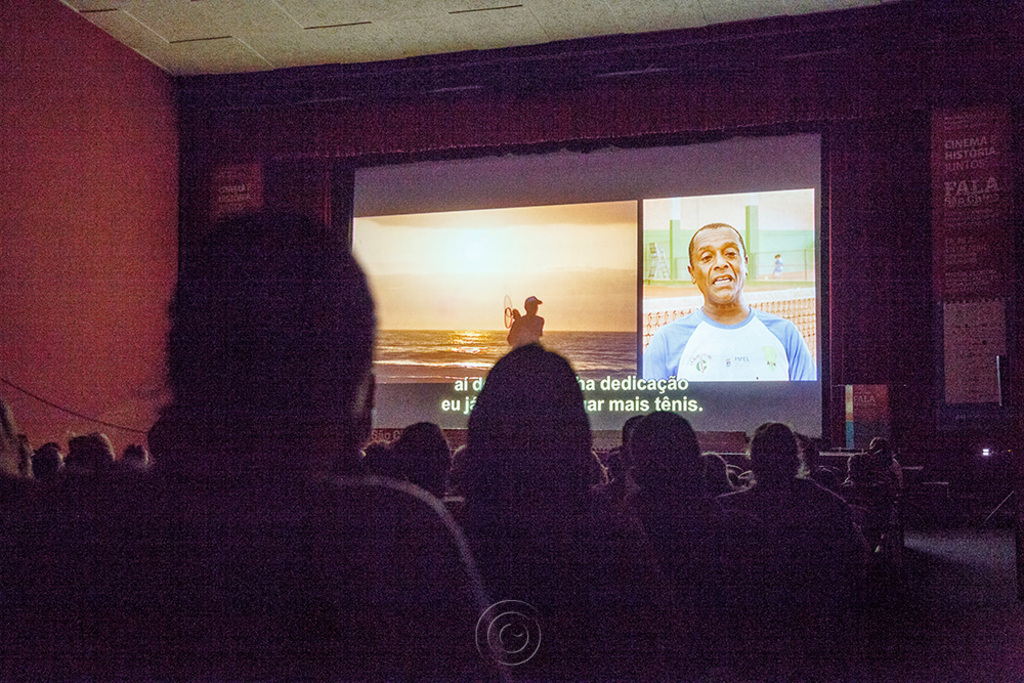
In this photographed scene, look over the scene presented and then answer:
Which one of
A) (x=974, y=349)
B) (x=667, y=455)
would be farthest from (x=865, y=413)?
(x=667, y=455)

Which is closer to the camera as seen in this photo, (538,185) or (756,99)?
(756,99)

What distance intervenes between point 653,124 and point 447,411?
3033 mm

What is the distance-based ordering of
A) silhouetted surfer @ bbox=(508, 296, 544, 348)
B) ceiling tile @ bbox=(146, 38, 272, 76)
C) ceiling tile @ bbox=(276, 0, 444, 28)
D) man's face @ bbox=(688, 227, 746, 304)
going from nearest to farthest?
ceiling tile @ bbox=(276, 0, 444, 28) < man's face @ bbox=(688, 227, 746, 304) < ceiling tile @ bbox=(146, 38, 272, 76) < silhouetted surfer @ bbox=(508, 296, 544, 348)

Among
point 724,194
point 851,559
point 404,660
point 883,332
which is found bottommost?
point 851,559

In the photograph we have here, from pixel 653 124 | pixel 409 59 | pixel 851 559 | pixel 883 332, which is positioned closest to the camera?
pixel 851 559

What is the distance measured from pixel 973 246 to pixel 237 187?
20.3 feet

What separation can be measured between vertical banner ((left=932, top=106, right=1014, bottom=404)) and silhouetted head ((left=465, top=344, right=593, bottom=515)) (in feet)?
20.8

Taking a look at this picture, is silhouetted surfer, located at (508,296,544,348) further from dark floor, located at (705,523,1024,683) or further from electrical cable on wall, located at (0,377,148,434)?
dark floor, located at (705,523,1024,683)

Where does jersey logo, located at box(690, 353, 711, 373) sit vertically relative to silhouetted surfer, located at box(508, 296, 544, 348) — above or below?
below

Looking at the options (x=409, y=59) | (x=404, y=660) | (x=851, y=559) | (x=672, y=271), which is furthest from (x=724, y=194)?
(x=404, y=660)

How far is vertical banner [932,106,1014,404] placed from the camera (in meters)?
6.27

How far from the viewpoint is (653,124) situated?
7.01 metres

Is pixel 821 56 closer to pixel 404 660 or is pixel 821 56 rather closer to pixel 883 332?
pixel 883 332

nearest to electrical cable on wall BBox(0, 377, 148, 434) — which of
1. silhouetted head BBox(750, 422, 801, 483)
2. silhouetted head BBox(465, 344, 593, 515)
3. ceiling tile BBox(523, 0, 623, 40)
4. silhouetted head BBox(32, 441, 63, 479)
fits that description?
silhouetted head BBox(32, 441, 63, 479)
